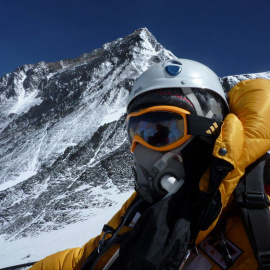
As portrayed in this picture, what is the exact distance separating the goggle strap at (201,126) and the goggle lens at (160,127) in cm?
7

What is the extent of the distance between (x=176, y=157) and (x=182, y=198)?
0.38 m

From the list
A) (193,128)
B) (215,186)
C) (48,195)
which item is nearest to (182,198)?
(215,186)

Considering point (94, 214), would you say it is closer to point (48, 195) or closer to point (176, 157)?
point (48, 195)

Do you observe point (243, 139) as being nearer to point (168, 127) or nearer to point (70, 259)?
point (168, 127)

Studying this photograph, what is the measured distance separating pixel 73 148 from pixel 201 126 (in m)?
41.0

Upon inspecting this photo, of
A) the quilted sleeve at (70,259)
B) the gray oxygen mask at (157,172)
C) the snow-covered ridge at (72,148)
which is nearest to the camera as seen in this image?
the gray oxygen mask at (157,172)

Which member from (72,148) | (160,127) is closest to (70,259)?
(160,127)

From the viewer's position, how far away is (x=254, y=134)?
175 centimetres

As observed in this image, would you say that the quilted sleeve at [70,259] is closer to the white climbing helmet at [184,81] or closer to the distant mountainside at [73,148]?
the white climbing helmet at [184,81]

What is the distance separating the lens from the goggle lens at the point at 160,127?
205 centimetres

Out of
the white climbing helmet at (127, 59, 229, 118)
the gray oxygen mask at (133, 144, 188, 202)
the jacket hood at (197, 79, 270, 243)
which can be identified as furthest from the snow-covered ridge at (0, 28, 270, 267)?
the jacket hood at (197, 79, 270, 243)

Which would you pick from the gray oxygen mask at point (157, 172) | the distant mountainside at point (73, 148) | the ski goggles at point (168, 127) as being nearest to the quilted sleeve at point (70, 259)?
the gray oxygen mask at point (157, 172)

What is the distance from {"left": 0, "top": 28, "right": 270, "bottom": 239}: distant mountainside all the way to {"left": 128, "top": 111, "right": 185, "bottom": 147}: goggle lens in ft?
59.4

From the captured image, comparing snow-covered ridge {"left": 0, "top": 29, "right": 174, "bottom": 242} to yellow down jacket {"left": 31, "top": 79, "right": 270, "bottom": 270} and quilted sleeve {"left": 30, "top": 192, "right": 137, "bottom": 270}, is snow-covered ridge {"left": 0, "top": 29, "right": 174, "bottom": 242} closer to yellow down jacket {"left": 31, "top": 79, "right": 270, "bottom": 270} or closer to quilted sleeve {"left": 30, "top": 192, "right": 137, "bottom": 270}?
quilted sleeve {"left": 30, "top": 192, "right": 137, "bottom": 270}
